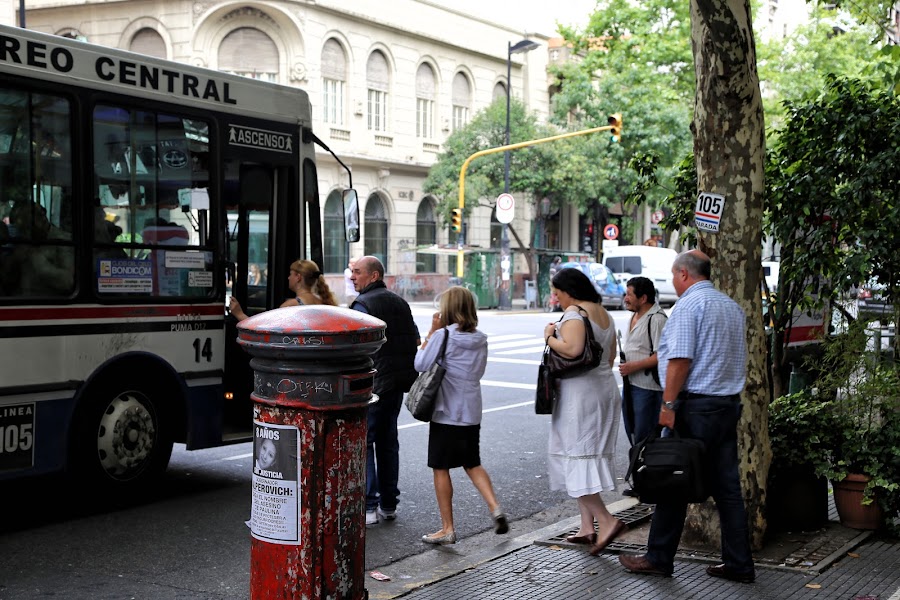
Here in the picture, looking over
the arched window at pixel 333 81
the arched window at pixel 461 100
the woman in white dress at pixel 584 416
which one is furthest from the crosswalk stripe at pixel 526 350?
the arched window at pixel 461 100

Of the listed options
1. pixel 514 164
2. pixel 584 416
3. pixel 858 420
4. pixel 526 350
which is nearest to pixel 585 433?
pixel 584 416

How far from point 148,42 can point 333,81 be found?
20.7 feet

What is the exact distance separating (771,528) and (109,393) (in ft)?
15.2

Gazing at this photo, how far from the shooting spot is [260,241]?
973 cm

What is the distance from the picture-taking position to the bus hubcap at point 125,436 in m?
7.95

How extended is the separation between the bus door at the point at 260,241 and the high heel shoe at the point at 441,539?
272cm

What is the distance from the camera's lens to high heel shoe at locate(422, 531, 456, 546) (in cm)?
712

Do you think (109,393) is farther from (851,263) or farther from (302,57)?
(302,57)

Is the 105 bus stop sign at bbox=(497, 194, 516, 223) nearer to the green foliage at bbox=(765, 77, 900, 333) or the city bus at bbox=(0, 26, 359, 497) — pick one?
the city bus at bbox=(0, 26, 359, 497)

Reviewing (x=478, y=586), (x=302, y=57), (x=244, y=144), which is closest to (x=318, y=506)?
(x=478, y=586)

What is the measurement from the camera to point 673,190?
9.37 meters

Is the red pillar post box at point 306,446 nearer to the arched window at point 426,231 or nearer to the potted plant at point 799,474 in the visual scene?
the potted plant at point 799,474

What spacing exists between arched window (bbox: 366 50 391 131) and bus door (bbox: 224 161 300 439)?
3128 cm

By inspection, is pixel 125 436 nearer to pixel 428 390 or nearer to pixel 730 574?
pixel 428 390
